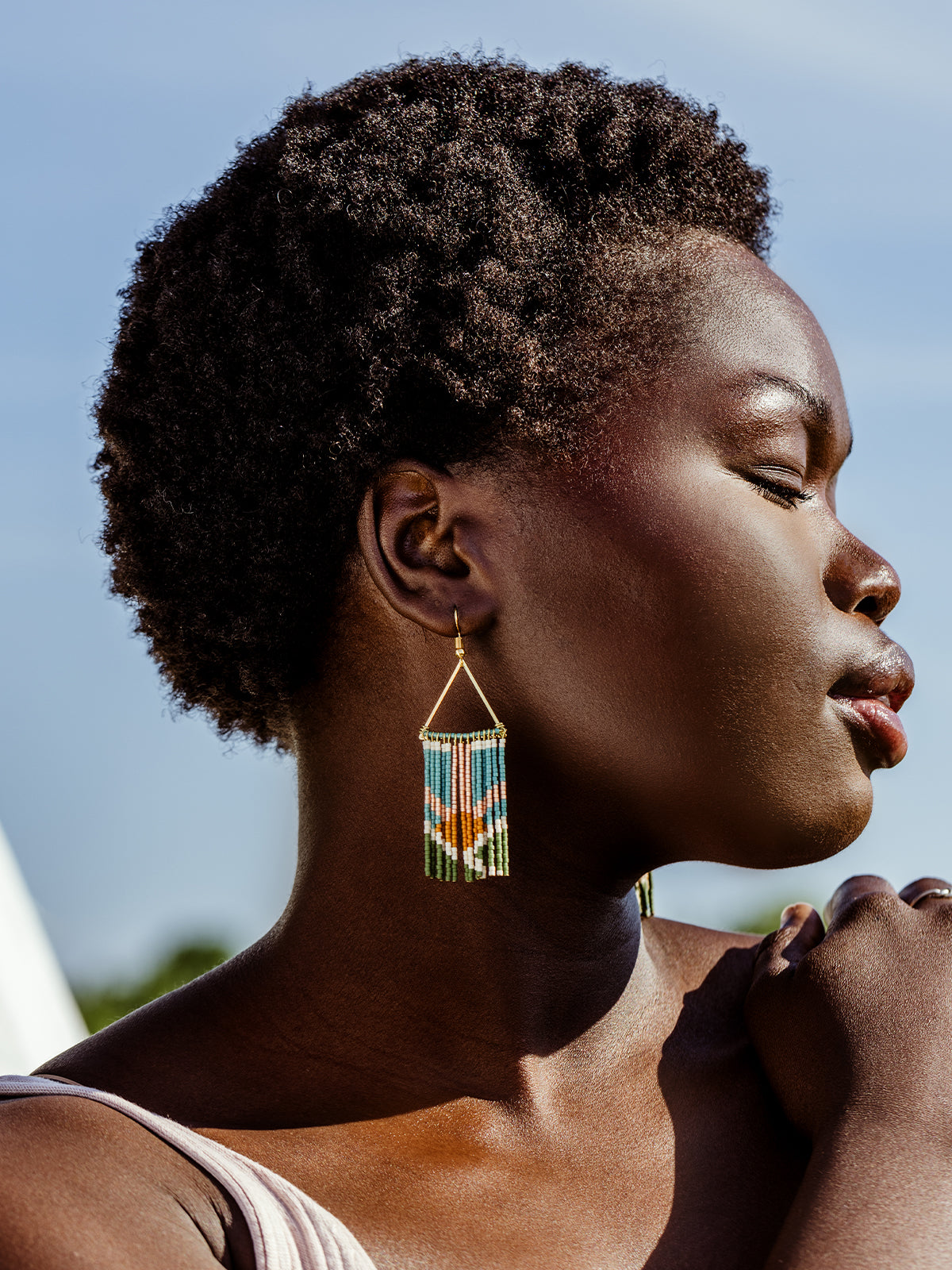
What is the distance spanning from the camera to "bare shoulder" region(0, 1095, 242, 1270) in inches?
68.8

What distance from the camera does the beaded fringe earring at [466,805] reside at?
219 centimetres

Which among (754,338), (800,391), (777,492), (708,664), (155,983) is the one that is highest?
(754,338)

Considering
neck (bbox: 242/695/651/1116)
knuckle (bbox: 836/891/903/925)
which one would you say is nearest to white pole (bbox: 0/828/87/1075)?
neck (bbox: 242/695/651/1116)

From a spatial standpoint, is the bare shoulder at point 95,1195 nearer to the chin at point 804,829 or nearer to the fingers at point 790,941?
the chin at point 804,829

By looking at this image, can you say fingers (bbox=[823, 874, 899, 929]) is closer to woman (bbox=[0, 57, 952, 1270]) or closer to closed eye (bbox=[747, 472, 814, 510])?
woman (bbox=[0, 57, 952, 1270])

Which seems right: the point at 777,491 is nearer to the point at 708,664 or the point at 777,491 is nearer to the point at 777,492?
the point at 777,492

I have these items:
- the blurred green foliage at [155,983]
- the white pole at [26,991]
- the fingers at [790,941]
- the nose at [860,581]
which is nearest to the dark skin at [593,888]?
the nose at [860,581]

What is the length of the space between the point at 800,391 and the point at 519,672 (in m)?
0.63

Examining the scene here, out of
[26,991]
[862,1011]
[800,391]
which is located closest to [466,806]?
[862,1011]

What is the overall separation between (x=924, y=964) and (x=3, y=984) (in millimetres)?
3019

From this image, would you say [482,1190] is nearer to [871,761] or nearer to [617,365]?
[871,761]

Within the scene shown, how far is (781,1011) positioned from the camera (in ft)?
8.00

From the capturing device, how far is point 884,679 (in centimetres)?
223

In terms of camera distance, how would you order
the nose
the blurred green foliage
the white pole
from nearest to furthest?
the nose < the white pole < the blurred green foliage
